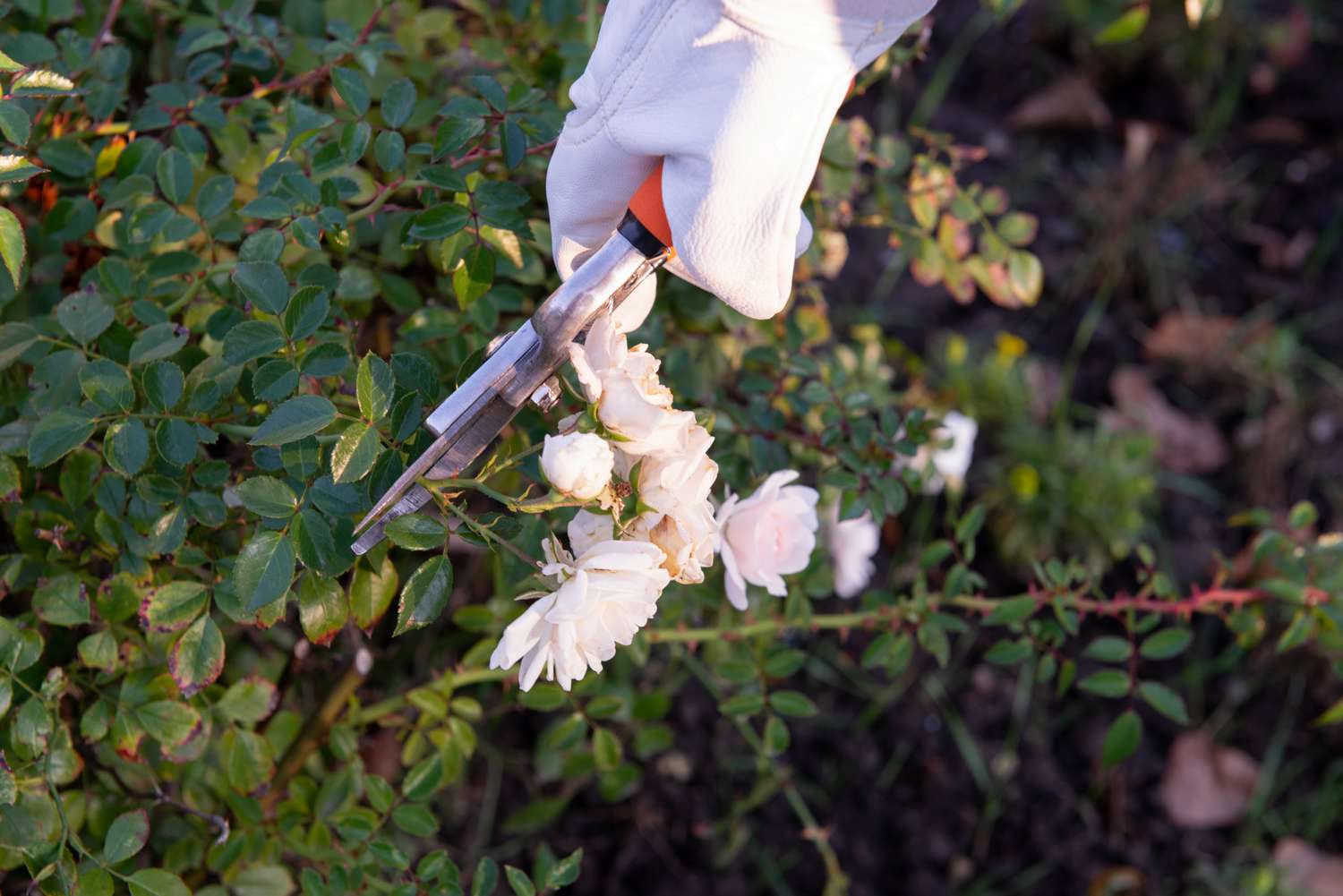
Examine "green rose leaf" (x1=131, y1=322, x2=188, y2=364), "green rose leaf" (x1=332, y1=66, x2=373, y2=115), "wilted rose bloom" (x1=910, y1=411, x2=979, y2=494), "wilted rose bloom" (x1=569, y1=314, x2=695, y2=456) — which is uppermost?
"green rose leaf" (x1=332, y1=66, x2=373, y2=115)

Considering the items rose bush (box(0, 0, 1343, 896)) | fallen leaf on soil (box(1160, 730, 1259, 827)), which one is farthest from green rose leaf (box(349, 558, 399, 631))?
fallen leaf on soil (box(1160, 730, 1259, 827))

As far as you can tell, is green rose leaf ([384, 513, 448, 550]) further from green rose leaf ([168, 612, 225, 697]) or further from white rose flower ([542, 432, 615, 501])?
green rose leaf ([168, 612, 225, 697])

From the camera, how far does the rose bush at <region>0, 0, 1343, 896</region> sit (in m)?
0.84

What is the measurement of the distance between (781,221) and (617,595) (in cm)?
32

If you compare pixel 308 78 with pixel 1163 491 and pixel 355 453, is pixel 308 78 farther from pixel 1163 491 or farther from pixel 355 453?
pixel 1163 491

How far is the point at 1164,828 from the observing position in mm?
1910

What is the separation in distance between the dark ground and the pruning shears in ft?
3.43

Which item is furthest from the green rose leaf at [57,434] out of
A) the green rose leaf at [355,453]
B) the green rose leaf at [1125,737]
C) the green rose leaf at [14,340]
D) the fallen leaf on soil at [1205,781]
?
the fallen leaf on soil at [1205,781]

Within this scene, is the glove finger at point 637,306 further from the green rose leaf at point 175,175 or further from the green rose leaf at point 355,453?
the green rose leaf at point 175,175

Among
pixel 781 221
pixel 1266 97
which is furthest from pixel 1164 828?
pixel 1266 97

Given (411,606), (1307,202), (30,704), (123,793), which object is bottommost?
(1307,202)

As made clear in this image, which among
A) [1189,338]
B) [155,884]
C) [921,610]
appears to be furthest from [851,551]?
[1189,338]

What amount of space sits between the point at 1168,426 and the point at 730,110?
178 centimetres

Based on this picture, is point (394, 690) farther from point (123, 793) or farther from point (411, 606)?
point (411, 606)
